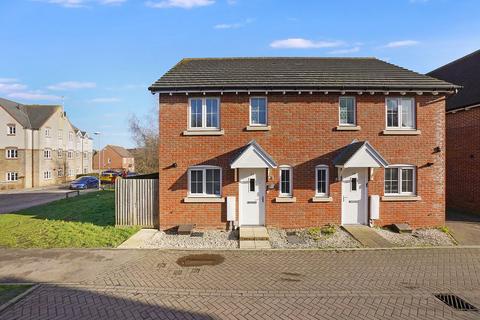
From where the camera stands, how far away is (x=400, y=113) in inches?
508

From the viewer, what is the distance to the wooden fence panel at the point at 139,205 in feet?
42.3

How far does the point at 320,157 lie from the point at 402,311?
7.14 metres

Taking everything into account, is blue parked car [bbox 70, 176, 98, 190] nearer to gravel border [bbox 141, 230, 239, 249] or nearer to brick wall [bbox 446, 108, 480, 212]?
gravel border [bbox 141, 230, 239, 249]

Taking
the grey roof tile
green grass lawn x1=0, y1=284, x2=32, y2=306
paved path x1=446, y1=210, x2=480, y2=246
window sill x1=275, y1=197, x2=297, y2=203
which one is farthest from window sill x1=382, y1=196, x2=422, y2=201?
green grass lawn x1=0, y1=284, x2=32, y2=306

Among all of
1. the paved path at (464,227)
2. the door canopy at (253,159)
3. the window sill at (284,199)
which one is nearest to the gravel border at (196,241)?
the window sill at (284,199)

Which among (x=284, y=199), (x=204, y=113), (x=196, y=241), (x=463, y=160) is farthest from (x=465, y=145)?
(x=196, y=241)

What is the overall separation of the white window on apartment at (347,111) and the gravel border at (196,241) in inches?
251

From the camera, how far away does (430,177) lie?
12.7 m

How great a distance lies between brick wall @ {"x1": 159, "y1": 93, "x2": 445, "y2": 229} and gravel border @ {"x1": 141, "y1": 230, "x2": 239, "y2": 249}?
70cm

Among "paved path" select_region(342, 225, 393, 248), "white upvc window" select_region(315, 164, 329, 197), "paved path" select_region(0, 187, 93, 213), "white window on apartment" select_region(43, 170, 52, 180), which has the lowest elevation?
"paved path" select_region(0, 187, 93, 213)

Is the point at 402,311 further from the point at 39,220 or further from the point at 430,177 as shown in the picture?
the point at 39,220

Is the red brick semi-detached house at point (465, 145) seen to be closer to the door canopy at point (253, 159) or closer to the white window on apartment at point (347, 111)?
the white window on apartment at point (347, 111)

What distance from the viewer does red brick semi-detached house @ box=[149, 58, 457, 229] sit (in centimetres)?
1251

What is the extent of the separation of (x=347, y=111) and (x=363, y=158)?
2278mm
